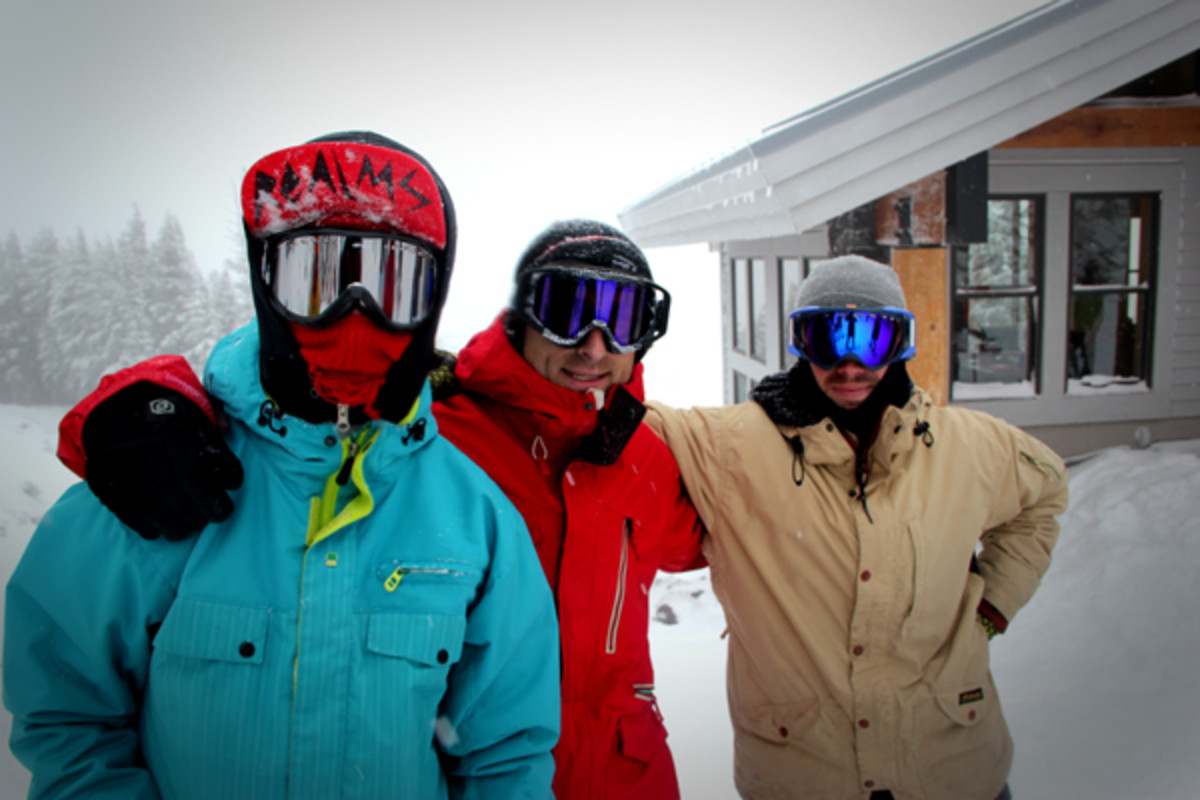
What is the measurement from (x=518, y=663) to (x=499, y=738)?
0.15 m

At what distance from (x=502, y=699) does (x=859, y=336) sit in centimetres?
159

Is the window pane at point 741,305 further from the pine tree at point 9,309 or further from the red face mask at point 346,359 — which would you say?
the pine tree at point 9,309

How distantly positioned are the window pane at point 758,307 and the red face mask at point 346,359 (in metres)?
7.80

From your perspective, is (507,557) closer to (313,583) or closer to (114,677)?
(313,583)

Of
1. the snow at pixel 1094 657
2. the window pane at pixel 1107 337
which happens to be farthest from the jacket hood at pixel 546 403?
the window pane at pixel 1107 337

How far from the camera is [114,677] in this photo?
1.21 metres

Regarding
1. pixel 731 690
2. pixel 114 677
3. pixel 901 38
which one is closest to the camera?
pixel 114 677

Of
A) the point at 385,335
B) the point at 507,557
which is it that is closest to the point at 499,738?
the point at 507,557

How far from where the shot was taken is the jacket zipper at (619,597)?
1838 mm

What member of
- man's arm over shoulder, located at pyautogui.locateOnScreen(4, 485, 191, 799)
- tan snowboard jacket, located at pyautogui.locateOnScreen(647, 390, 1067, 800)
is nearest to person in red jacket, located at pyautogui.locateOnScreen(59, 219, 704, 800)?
tan snowboard jacket, located at pyautogui.locateOnScreen(647, 390, 1067, 800)

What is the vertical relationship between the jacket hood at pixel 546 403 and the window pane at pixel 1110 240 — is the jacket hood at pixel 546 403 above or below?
below

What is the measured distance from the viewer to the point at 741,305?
33.3ft

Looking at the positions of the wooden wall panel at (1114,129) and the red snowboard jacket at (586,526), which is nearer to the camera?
the red snowboard jacket at (586,526)

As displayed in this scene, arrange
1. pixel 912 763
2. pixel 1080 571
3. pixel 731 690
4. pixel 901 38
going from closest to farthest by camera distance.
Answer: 1. pixel 912 763
2. pixel 731 690
3. pixel 1080 571
4. pixel 901 38
